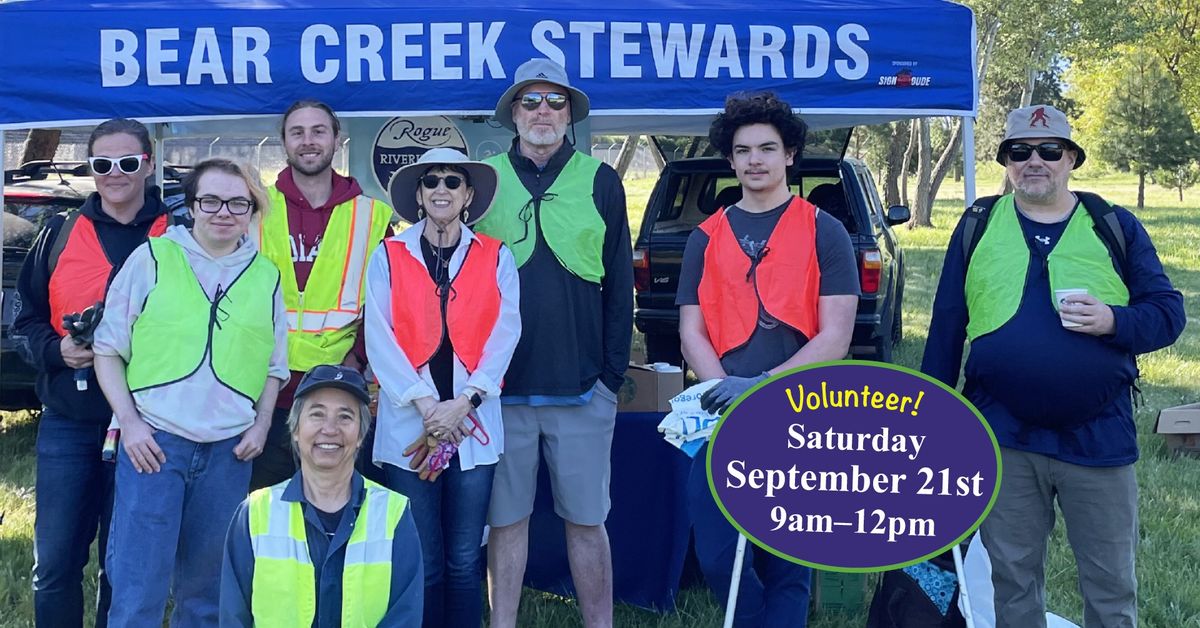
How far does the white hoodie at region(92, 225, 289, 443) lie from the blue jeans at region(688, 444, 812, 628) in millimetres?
1346

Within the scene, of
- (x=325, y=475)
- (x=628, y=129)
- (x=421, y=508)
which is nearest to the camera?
(x=325, y=475)

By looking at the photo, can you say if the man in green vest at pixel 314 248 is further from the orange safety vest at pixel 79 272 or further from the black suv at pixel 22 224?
the black suv at pixel 22 224

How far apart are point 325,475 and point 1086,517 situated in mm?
2126

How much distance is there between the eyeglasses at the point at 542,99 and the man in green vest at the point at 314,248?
2.11ft

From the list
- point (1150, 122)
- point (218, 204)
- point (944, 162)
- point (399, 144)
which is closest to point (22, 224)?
point (399, 144)

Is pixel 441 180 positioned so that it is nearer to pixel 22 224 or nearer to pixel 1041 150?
pixel 1041 150

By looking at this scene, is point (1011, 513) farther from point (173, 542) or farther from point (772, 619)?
point (173, 542)

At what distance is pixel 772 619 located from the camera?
3320 millimetres

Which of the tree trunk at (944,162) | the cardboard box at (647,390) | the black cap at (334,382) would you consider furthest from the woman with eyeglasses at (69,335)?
the tree trunk at (944,162)

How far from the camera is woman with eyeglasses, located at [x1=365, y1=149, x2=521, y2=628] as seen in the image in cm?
343

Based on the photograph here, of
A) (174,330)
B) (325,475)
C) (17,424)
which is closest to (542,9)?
(174,330)

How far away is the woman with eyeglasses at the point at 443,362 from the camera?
3.43 metres

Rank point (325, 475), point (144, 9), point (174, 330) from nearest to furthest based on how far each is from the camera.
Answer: point (325, 475)
point (174, 330)
point (144, 9)

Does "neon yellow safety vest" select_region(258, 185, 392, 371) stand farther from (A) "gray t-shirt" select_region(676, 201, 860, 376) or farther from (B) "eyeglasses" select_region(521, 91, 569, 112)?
(A) "gray t-shirt" select_region(676, 201, 860, 376)
